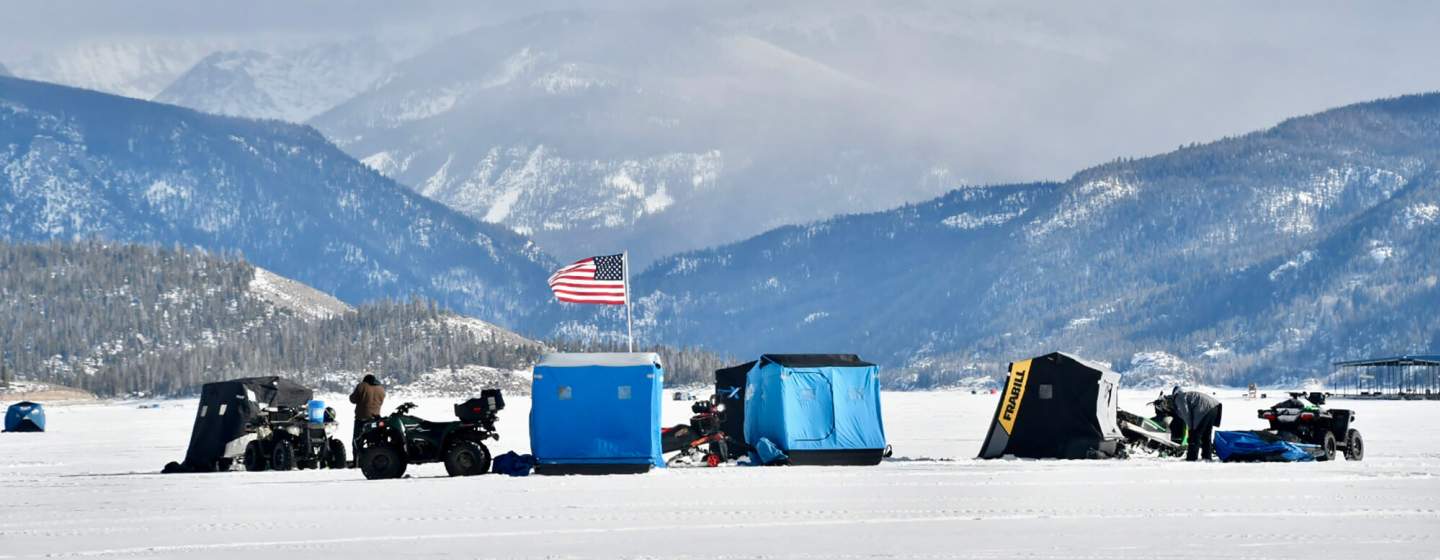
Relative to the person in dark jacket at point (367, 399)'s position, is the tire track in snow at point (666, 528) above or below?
below

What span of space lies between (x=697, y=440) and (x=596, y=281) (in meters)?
8.88

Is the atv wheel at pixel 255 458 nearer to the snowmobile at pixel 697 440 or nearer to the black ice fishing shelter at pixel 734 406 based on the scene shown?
the snowmobile at pixel 697 440

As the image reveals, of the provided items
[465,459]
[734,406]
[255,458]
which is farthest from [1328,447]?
[255,458]

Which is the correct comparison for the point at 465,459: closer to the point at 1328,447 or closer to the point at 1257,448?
the point at 1257,448

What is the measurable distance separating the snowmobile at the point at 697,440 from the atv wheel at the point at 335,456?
6.18 metres

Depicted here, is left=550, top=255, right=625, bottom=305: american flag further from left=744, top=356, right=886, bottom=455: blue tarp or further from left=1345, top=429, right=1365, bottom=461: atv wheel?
left=1345, top=429, right=1365, bottom=461: atv wheel

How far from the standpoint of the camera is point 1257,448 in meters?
38.3

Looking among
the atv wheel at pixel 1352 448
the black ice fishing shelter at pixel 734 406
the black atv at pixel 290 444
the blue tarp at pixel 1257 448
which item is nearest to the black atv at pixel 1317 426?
the atv wheel at pixel 1352 448

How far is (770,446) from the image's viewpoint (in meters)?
39.4

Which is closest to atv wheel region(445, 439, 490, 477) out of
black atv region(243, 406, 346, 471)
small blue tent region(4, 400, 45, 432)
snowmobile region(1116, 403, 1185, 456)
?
black atv region(243, 406, 346, 471)

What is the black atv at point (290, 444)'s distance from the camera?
39.7 metres

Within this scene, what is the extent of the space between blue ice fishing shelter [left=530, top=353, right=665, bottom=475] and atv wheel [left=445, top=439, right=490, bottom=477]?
0.92 meters

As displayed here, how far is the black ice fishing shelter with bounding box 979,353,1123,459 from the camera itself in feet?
134

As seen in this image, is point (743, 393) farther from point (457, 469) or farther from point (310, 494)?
point (310, 494)
